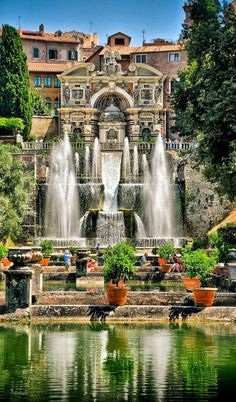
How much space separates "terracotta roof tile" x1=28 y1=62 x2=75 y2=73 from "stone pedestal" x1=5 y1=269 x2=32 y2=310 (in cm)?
7109

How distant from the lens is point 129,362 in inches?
570

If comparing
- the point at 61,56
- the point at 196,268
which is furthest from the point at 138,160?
the point at 196,268

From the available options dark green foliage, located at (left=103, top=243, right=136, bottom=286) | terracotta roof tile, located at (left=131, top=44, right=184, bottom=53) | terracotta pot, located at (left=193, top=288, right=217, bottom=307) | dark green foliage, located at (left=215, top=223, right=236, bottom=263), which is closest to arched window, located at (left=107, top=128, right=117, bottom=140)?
terracotta roof tile, located at (left=131, top=44, right=184, bottom=53)

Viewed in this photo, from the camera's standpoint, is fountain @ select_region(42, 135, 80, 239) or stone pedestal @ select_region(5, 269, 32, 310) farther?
fountain @ select_region(42, 135, 80, 239)

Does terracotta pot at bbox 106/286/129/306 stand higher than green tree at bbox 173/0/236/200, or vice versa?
green tree at bbox 173/0/236/200

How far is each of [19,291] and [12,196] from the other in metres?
35.5

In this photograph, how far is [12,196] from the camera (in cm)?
5459

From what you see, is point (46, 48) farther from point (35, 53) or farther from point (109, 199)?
point (109, 199)

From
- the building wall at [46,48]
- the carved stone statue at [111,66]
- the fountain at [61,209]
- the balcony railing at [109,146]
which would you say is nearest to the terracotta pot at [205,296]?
the fountain at [61,209]

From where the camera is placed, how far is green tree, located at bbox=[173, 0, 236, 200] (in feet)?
54.5

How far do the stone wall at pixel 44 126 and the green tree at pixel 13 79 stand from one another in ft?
13.2

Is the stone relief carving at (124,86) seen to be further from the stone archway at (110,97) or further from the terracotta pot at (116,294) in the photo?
the terracotta pot at (116,294)

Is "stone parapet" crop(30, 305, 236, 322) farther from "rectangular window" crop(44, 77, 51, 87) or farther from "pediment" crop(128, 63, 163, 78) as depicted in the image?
"rectangular window" crop(44, 77, 51, 87)

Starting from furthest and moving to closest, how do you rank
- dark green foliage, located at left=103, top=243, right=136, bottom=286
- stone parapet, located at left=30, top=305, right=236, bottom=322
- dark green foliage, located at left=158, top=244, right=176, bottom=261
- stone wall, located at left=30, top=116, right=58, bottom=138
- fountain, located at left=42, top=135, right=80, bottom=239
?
stone wall, located at left=30, top=116, right=58, bottom=138 < fountain, located at left=42, top=135, right=80, bottom=239 < dark green foliage, located at left=158, top=244, right=176, bottom=261 < dark green foliage, located at left=103, top=243, right=136, bottom=286 < stone parapet, located at left=30, top=305, right=236, bottom=322
